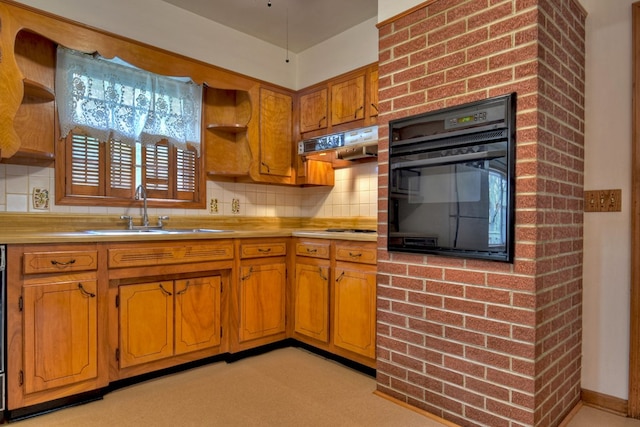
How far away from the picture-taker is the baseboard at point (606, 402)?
6.48ft

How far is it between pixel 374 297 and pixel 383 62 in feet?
4.68

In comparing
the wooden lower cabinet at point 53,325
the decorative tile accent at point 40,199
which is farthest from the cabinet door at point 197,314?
the decorative tile accent at point 40,199

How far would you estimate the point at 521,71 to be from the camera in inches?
63.7

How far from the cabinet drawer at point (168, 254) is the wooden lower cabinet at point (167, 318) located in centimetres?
14

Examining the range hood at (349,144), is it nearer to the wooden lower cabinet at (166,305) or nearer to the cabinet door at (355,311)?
the wooden lower cabinet at (166,305)

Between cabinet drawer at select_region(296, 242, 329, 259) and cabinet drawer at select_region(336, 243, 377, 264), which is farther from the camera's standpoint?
cabinet drawer at select_region(296, 242, 329, 259)

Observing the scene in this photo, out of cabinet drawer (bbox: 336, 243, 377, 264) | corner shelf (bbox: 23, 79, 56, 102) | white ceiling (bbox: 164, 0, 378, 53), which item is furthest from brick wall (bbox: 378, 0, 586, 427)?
corner shelf (bbox: 23, 79, 56, 102)

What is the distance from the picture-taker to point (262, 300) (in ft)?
9.25

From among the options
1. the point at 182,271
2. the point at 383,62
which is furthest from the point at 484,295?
the point at 182,271

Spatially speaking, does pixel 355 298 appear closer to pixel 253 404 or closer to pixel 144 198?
pixel 253 404

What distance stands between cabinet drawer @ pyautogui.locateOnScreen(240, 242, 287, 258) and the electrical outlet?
2.00m

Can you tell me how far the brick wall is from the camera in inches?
63.3

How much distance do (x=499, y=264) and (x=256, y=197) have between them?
237 centimetres

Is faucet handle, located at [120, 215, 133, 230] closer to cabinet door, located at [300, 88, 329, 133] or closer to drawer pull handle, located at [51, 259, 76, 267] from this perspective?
drawer pull handle, located at [51, 259, 76, 267]
